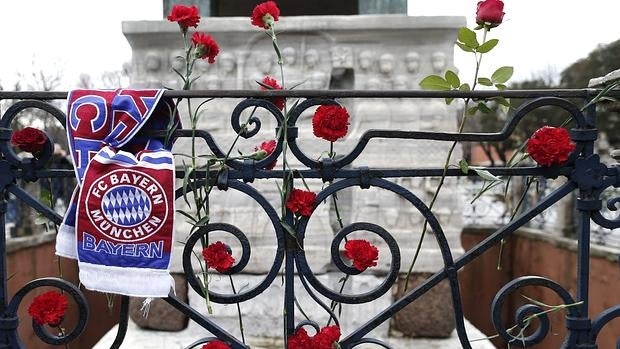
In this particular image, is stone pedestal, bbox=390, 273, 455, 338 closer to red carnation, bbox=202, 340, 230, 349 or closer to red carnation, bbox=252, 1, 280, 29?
red carnation, bbox=202, 340, 230, 349

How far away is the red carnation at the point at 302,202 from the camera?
1.44m

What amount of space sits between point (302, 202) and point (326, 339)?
38 cm

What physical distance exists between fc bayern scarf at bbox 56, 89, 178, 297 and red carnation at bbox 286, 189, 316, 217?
33 centimetres

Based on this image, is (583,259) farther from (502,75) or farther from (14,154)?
(14,154)

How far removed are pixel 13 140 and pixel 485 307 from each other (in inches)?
219

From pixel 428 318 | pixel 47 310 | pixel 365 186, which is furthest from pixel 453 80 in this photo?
pixel 428 318

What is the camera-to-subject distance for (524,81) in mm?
21656

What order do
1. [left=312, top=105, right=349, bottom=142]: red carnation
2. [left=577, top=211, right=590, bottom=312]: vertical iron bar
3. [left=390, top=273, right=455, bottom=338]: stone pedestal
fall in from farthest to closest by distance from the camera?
[left=390, top=273, right=455, bottom=338]: stone pedestal
[left=577, top=211, right=590, bottom=312]: vertical iron bar
[left=312, top=105, right=349, bottom=142]: red carnation

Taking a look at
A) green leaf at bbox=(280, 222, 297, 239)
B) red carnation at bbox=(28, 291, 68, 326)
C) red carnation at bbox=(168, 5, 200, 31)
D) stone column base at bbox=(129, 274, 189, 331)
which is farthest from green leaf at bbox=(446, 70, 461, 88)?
stone column base at bbox=(129, 274, 189, 331)

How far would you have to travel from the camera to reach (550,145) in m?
1.44

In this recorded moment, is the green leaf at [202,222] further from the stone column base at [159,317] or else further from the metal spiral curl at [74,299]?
the stone column base at [159,317]

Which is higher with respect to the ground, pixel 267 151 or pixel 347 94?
pixel 347 94

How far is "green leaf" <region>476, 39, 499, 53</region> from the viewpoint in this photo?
1.54 meters

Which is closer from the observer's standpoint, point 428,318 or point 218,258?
point 218,258
